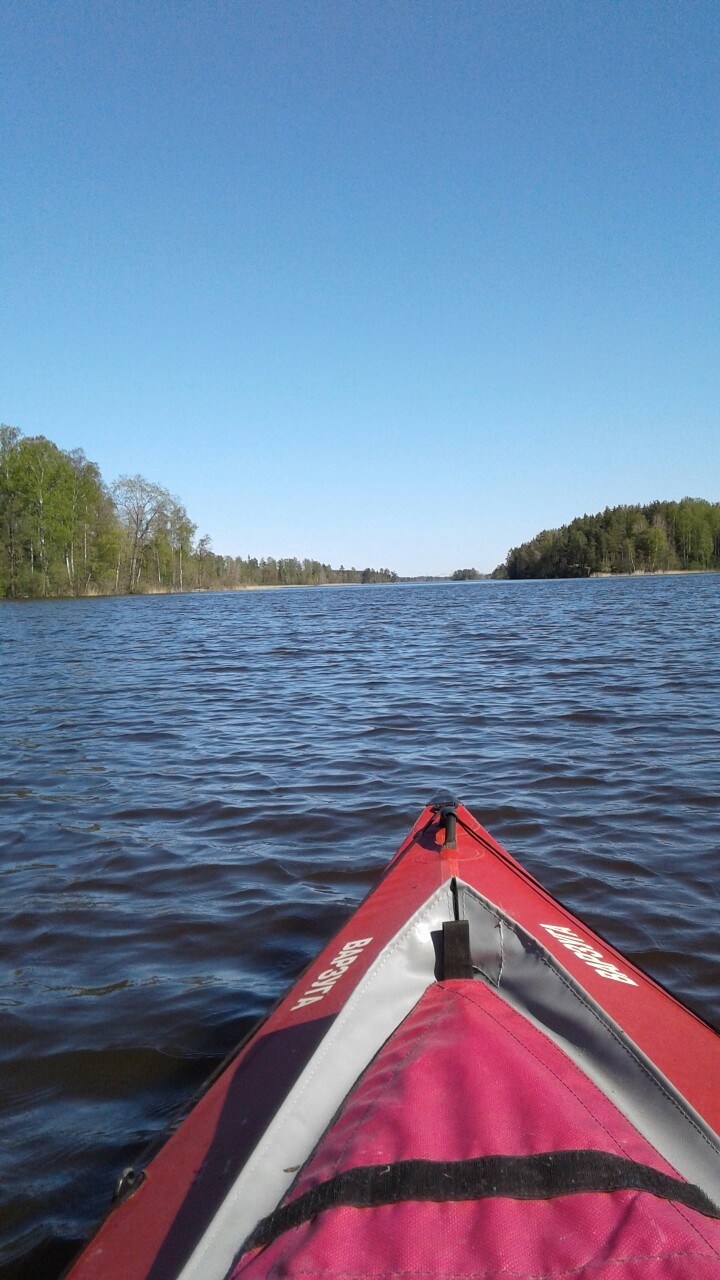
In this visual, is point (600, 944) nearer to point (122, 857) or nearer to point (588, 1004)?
point (588, 1004)

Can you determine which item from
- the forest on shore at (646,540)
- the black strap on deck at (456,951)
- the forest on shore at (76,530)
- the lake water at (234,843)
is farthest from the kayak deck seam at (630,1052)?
the forest on shore at (646,540)

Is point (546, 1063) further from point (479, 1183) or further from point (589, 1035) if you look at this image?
point (479, 1183)

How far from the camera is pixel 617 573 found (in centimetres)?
11631

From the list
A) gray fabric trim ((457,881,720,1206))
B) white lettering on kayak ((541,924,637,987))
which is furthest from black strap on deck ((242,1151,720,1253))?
white lettering on kayak ((541,924,637,987))

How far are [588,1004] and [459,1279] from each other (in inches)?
36.4

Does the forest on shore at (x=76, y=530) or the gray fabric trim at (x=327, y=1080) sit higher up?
the forest on shore at (x=76, y=530)

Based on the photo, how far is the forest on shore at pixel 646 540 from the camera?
114 m

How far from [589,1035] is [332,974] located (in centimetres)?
75

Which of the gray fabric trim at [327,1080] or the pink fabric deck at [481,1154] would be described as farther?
the gray fabric trim at [327,1080]

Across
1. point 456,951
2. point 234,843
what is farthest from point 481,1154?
point 234,843

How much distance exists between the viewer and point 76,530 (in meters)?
57.1

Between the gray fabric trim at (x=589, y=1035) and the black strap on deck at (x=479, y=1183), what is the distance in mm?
301

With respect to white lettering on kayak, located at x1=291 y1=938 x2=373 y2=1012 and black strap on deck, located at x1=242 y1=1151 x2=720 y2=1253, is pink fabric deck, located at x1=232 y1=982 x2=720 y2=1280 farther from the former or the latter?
white lettering on kayak, located at x1=291 y1=938 x2=373 y2=1012

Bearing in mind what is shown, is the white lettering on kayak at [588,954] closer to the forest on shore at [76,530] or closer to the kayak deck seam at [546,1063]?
the kayak deck seam at [546,1063]
